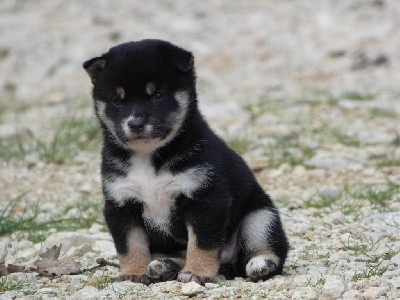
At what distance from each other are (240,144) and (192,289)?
476 cm

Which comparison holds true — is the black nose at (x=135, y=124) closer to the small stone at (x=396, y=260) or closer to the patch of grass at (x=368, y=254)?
the patch of grass at (x=368, y=254)

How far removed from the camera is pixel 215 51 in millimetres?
15617

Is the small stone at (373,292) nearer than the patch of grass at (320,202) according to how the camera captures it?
Yes

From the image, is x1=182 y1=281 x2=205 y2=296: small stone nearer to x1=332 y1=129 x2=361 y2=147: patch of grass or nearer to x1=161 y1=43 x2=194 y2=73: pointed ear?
x1=161 y1=43 x2=194 y2=73: pointed ear

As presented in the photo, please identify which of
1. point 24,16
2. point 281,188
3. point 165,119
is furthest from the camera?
point 24,16

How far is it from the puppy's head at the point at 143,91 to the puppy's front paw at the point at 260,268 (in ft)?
2.89

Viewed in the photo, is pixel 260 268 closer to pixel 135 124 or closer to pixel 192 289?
pixel 192 289

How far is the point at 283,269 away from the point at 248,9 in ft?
40.6

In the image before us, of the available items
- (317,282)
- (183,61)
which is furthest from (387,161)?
(317,282)

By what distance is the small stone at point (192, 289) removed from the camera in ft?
15.8

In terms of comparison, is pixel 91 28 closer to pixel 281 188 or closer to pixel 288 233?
pixel 281 188

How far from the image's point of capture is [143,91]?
5168 mm

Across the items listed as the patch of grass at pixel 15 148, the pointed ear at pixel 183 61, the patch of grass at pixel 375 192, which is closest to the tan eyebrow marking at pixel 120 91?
the pointed ear at pixel 183 61

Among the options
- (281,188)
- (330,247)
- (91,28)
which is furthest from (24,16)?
(330,247)
